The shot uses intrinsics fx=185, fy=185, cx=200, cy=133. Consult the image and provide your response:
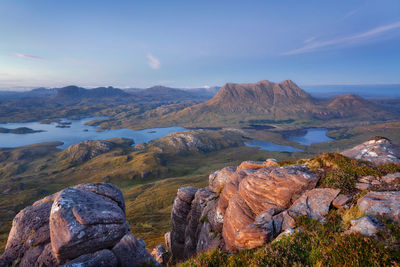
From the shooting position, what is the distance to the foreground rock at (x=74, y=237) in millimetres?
14094

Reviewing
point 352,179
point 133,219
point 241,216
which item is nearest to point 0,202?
point 133,219

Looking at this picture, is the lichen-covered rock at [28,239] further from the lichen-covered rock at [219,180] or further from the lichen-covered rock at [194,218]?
the lichen-covered rock at [219,180]

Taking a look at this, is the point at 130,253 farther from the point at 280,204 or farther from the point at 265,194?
the point at 280,204

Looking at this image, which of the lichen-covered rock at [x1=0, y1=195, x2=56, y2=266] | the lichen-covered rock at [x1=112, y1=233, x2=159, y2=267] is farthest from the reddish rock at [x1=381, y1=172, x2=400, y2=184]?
the lichen-covered rock at [x1=0, y1=195, x2=56, y2=266]

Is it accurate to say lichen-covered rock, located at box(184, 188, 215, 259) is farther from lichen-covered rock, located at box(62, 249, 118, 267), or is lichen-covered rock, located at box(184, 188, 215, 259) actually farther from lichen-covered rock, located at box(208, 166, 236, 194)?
lichen-covered rock, located at box(62, 249, 118, 267)

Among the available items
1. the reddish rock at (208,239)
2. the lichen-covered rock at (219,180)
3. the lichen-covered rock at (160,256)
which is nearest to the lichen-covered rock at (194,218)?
the lichen-covered rock at (219,180)

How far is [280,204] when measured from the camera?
15.6 meters

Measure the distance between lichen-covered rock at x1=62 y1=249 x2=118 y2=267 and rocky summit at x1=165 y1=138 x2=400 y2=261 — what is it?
31.1ft

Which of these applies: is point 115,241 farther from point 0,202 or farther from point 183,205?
point 0,202

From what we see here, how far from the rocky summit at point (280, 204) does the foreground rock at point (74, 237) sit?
27.7ft

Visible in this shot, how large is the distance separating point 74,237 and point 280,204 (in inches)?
649

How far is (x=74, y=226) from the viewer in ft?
46.6

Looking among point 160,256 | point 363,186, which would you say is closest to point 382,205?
point 363,186

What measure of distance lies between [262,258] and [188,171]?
→ 635 ft
